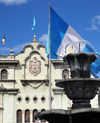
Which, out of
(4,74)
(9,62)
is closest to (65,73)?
(9,62)

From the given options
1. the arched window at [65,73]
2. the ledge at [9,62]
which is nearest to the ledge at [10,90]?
the ledge at [9,62]

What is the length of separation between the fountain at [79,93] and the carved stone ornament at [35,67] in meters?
Answer: 26.9

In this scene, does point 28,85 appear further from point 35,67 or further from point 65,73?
point 65,73

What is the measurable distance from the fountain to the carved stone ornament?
2691cm

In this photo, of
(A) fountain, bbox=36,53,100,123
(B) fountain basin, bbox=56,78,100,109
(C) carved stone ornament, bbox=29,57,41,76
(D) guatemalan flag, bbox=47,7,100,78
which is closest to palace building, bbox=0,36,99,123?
(C) carved stone ornament, bbox=29,57,41,76

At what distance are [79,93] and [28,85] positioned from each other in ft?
90.9

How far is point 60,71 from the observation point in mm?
42469

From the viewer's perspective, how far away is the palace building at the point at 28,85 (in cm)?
4100

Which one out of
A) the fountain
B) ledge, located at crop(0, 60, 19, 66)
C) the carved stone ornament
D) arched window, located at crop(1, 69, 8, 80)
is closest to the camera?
the fountain

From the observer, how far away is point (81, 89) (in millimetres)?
14188

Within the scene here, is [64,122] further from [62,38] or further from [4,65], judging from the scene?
[4,65]

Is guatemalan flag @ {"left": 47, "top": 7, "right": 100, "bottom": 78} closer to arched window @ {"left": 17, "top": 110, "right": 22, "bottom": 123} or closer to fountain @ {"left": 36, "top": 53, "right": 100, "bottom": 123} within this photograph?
fountain @ {"left": 36, "top": 53, "right": 100, "bottom": 123}

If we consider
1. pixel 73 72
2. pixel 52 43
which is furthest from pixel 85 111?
pixel 52 43

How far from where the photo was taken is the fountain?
13.0 meters
